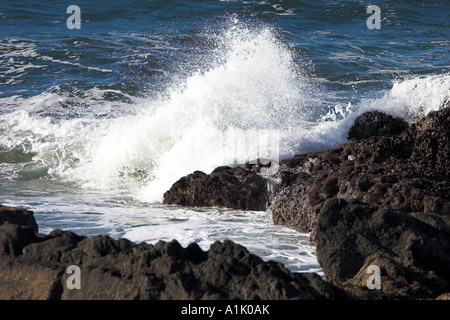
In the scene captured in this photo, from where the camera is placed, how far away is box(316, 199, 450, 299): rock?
10.2 ft

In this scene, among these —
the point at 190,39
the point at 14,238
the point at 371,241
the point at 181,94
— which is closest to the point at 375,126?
the point at 181,94

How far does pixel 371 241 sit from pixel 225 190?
261cm

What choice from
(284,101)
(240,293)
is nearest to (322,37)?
(284,101)

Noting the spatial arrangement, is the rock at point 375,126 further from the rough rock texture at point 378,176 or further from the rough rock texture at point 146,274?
the rough rock texture at point 146,274

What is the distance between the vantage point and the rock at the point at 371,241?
3.12 meters

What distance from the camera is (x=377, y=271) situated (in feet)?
9.56

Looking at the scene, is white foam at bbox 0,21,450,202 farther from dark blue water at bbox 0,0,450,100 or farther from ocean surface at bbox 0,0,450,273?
dark blue water at bbox 0,0,450,100

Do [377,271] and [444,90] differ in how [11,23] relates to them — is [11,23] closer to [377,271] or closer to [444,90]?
[444,90]

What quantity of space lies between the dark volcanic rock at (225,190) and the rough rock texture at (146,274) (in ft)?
9.98

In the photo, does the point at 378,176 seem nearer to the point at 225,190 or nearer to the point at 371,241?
the point at 371,241

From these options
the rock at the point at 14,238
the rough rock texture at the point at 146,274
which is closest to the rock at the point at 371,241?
the rough rock texture at the point at 146,274

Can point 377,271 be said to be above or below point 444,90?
below

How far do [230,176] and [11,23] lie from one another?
12.1 metres

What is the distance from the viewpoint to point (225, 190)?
570 centimetres
